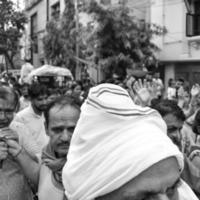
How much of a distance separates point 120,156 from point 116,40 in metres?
13.8

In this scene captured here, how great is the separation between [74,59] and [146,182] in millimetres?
18158

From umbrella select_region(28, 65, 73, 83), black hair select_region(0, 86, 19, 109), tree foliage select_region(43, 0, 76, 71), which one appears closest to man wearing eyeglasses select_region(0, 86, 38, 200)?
black hair select_region(0, 86, 19, 109)

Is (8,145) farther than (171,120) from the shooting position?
No

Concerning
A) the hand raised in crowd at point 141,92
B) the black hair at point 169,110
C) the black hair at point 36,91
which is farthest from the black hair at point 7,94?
the black hair at point 36,91

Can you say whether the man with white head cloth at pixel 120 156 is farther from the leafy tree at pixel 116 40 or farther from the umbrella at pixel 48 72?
the umbrella at pixel 48 72

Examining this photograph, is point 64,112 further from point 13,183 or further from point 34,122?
point 34,122

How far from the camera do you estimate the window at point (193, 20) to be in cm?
1622

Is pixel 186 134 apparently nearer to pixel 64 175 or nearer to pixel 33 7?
pixel 64 175

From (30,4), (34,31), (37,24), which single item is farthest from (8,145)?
(30,4)

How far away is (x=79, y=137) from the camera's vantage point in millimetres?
1354

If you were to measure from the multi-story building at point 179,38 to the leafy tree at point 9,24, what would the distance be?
23.5 feet

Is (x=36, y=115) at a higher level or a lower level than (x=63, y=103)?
lower

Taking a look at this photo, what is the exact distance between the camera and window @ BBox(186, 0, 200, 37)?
16.2 m

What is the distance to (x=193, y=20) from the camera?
1633 centimetres
